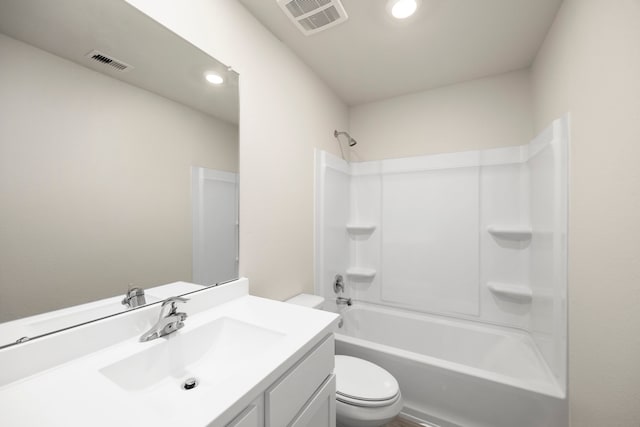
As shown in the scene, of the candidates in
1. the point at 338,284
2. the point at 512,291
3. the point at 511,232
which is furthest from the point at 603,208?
the point at 338,284

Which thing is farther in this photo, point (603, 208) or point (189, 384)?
point (603, 208)

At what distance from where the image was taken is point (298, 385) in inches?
30.9

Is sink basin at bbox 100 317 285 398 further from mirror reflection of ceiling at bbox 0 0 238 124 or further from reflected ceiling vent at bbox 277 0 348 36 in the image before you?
reflected ceiling vent at bbox 277 0 348 36

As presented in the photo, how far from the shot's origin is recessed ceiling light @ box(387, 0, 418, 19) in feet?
4.25

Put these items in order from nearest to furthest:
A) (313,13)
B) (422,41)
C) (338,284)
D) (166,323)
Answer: (166,323)
(313,13)
(422,41)
(338,284)

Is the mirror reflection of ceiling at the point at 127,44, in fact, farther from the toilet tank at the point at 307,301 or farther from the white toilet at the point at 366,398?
the white toilet at the point at 366,398

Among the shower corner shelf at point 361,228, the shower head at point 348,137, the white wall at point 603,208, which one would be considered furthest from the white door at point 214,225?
the white wall at point 603,208

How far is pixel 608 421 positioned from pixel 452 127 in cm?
199

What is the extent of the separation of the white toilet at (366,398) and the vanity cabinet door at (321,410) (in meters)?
0.29

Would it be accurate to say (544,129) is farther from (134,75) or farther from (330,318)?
(134,75)

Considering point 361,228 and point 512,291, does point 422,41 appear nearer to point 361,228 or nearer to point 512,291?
point 361,228

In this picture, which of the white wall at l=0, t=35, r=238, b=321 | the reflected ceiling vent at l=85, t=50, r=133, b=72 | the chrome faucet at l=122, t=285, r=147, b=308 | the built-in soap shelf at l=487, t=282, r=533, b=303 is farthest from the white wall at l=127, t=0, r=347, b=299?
the built-in soap shelf at l=487, t=282, r=533, b=303

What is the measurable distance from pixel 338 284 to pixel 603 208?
172 centimetres

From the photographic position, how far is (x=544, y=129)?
1605 mm
